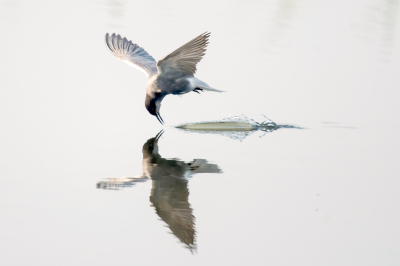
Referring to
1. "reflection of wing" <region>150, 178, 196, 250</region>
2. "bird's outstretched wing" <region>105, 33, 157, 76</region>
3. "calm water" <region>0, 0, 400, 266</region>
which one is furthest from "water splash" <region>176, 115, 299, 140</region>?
"reflection of wing" <region>150, 178, 196, 250</region>

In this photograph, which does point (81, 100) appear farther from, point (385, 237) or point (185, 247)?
point (385, 237)

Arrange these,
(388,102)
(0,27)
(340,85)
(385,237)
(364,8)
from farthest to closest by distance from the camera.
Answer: (364,8) < (0,27) < (340,85) < (388,102) < (385,237)

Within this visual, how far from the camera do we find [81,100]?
6711 mm

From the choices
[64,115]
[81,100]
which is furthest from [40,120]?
[81,100]

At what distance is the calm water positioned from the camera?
3.70 meters

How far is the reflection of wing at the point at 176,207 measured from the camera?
367 cm

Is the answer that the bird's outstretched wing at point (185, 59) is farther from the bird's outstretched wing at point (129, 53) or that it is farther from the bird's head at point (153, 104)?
the bird's outstretched wing at point (129, 53)

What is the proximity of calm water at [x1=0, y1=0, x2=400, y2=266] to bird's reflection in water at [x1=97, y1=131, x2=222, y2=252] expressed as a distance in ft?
0.05

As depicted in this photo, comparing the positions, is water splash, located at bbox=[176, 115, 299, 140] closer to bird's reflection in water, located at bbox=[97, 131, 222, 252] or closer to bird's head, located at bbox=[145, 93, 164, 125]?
bird's head, located at bbox=[145, 93, 164, 125]

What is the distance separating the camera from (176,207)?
4027 mm

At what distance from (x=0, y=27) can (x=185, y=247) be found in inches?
285

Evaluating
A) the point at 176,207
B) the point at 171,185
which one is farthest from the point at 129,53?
the point at 176,207

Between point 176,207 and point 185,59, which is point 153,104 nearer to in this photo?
point 185,59

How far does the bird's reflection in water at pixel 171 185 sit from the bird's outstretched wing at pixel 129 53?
1823 mm
